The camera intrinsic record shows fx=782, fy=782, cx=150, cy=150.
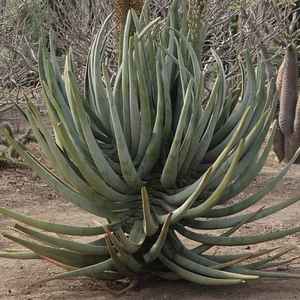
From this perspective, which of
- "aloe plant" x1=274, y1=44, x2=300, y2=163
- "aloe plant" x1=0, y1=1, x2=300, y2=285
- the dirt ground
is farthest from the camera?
"aloe plant" x1=274, y1=44, x2=300, y2=163

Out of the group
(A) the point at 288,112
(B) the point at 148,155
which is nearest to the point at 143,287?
(B) the point at 148,155

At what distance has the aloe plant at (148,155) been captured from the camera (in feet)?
14.9

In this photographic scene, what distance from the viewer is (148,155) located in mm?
4707

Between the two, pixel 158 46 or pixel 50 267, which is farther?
pixel 50 267

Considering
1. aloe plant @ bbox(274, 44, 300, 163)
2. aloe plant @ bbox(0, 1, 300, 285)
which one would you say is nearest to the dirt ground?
aloe plant @ bbox(0, 1, 300, 285)

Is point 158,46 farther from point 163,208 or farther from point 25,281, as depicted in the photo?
point 25,281

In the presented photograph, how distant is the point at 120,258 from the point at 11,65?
9643mm

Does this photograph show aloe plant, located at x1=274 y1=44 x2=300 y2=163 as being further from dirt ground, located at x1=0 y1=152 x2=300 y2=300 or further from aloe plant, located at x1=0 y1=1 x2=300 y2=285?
aloe plant, located at x1=0 y1=1 x2=300 y2=285

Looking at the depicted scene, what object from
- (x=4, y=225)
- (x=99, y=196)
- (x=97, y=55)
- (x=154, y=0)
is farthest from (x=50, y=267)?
(x=154, y=0)

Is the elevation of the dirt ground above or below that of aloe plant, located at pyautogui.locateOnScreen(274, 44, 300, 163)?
Result: below

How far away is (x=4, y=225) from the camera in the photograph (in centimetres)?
787

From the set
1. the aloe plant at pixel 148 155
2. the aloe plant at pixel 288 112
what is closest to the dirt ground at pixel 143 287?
the aloe plant at pixel 148 155

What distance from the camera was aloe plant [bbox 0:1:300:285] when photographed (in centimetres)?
455

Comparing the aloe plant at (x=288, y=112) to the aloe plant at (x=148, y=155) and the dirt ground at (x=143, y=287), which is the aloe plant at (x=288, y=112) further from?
the aloe plant at (x=148, y=155)
